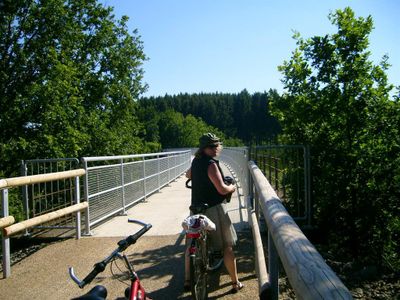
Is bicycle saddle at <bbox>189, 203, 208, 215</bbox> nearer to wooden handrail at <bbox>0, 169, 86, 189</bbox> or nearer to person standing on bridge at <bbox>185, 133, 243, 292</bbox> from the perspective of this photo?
person standing on bridge at <bbox>185, 133, 243, 292</bbox>

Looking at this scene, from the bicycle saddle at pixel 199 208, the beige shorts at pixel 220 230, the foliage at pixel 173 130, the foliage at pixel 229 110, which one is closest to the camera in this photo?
the bicycle saddle at pixel 199 208

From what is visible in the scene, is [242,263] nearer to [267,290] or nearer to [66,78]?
[267,290]

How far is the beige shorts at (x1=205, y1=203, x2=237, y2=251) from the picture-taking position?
4.59 meters

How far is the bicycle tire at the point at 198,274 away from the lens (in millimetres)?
3659

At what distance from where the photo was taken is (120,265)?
557cm

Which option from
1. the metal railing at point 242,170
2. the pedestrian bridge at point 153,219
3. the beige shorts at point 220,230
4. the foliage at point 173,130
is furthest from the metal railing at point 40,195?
the foliage at point 173,130

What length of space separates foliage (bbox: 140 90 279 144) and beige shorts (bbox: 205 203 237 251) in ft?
424

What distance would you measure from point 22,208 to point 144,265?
3.39 meters

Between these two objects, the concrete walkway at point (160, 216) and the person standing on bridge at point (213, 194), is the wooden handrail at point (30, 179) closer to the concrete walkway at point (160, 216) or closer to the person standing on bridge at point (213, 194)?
the concrete walkway at point (160, 216)

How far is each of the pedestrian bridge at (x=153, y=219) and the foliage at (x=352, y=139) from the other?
0.53m

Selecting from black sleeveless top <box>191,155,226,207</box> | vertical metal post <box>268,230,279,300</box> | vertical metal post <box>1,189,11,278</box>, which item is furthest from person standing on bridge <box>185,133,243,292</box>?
vertical metal post <box>1,189,11,278</box>

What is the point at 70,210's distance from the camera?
6598 millimetres

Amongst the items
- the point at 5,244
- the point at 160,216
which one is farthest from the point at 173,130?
the point at 5,244

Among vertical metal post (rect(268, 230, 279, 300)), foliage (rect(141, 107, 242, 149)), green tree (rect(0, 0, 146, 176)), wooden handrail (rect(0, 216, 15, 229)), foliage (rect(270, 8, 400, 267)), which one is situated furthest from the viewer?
foliage (rect(141, 107, 242, 149))
